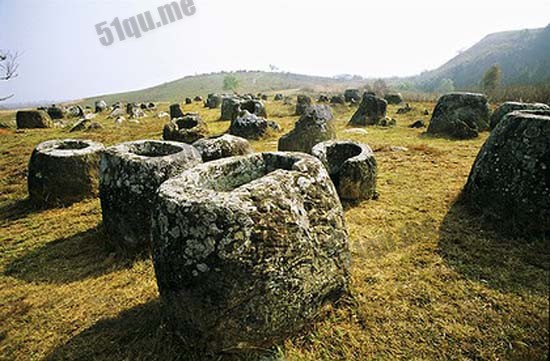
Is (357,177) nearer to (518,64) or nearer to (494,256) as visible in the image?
(494,256)

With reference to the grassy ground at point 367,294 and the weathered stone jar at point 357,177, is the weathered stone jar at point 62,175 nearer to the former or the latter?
the grassy ground at point 367,294

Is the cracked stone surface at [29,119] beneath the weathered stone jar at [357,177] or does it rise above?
beneath

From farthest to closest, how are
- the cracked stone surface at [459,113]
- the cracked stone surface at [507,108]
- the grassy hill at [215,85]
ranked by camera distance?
the grassy hill at [215,85]
the cracked stone surface at [459,113]
the cracked stone surface at [507,108]

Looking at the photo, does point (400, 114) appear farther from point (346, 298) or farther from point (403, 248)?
point (346, 298)

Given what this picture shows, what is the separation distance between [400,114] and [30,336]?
24162 mm

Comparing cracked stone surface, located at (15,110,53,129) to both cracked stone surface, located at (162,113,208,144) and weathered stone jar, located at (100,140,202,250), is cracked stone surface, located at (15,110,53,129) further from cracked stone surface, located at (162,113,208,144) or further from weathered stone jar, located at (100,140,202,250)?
weathered stone jar, located at (100,140,202,250)

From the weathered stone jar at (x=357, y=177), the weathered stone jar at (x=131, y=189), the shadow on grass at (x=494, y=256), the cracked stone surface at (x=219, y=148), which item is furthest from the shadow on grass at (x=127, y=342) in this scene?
the cracked stone surface at (x=219, y=148)

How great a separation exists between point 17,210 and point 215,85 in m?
130

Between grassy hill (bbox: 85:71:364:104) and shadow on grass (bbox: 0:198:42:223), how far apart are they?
327ft

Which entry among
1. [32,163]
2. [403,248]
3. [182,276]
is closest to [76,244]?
[32,163]

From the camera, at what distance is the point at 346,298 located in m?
4.18

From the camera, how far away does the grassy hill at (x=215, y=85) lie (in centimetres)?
10925

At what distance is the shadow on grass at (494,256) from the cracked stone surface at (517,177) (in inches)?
11.2

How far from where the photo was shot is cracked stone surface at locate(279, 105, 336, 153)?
39.8ft
